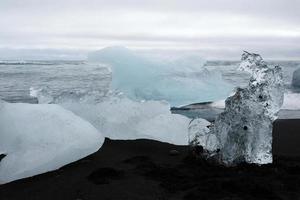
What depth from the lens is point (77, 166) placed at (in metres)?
5.11

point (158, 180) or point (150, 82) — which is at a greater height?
point (150, 82)

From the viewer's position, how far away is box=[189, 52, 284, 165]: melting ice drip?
506cm

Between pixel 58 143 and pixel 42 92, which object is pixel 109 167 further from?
pixel 42 92

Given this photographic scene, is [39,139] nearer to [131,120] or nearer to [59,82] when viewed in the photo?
[131,120]

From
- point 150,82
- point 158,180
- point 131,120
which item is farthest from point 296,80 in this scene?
point 158,180

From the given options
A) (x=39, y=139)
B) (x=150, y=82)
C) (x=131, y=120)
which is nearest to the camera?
(x=39, y=139)

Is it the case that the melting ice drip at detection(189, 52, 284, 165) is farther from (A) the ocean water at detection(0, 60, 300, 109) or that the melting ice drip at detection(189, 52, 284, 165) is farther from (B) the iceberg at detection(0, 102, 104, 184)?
(A) the ocean water at detection(0, 60, 300, 109)

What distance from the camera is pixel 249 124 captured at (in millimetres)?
5117

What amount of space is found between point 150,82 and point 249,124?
328 inches

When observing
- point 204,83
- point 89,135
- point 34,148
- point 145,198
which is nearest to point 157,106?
point 89,135

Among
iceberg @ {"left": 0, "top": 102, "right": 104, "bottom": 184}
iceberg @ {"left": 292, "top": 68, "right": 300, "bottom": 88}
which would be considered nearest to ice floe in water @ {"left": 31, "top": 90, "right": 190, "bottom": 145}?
iceberg @ {"left": 0, "top": 102, "right": 104, "bottom": 184}

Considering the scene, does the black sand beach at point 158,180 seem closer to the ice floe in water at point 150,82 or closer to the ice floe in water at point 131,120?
the ice floe in water at point 131,120

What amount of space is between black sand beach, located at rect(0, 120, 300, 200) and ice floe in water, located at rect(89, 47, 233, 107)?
727 cm

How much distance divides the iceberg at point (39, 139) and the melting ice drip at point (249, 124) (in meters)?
1.43
